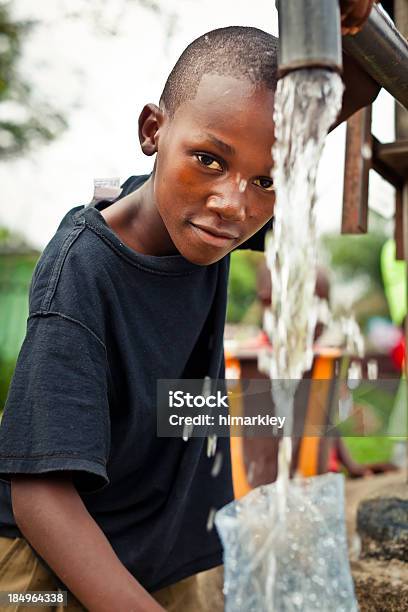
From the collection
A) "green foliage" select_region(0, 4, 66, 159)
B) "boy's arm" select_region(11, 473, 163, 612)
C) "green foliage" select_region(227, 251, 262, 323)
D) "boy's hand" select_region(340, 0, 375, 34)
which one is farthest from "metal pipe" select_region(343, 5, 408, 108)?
"green foliage" select_region(227, 251, 262, 323)

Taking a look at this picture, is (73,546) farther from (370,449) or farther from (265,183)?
(370,449)

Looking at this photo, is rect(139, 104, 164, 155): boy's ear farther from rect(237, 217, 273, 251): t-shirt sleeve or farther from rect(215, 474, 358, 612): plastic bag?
rect(215, 474, 358, 612): plastic bag

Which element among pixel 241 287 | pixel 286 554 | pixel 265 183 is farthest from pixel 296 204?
pixel 241 287

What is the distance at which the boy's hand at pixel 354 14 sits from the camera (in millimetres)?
892

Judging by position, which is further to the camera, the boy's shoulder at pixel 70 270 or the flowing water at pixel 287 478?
the boy's shoulder at pixel 70 270

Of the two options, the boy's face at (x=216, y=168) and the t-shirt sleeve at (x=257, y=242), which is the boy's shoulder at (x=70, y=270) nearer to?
the boy's face at (x=216, y=168)

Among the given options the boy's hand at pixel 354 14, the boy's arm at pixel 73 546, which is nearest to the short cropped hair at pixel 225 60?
the boy's hand at pixel 354 14

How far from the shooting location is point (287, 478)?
4.69ft

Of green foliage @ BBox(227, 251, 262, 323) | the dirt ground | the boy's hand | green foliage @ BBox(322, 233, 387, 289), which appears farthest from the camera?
green foliage @ BBox(322, 233, 387, 289)

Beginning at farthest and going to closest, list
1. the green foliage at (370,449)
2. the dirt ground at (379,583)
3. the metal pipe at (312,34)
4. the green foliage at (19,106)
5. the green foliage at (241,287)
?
the green foliage at (241,287) < the green foliage at (370,449) < the green foliage at (19,106) < the dirt ground at (379,583) < the metal pipe at (312,34)

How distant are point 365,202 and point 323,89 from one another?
3.67 ft

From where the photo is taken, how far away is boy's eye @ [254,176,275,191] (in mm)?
1169

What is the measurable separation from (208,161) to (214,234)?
0.11 m

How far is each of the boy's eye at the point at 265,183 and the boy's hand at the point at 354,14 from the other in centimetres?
28
